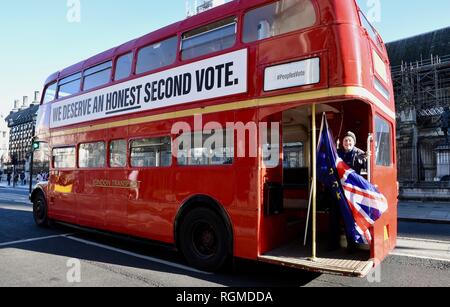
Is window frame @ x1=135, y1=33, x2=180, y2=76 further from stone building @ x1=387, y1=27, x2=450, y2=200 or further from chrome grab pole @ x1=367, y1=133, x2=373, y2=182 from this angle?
stone building @ x1=387, y1=27, x2=450, y2=200

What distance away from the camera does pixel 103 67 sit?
27.7ft

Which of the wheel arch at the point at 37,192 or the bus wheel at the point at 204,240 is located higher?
the wheel arch at the point at 37,192

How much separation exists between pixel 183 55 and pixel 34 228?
6.80 meters

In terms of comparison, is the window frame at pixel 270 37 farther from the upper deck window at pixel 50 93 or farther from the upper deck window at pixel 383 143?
the upper deck window at pixel 50 93

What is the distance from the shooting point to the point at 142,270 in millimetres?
6184

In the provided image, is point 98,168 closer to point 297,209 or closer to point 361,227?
point 297,209

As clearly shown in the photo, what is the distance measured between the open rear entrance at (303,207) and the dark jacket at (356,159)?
14cm

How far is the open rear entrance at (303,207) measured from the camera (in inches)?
204

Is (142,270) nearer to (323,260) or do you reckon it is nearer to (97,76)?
(323,260)

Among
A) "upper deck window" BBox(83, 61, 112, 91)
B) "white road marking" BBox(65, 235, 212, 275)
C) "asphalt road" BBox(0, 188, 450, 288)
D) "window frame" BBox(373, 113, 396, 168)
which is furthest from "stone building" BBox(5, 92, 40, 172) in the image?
"window frame" BBox(373, 113, 396, 168)

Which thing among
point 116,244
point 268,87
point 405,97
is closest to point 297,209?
point 268,87

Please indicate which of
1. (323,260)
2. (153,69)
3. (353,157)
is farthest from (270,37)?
(323,260)

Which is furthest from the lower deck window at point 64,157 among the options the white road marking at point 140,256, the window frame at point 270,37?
the window frame at point 270,37
